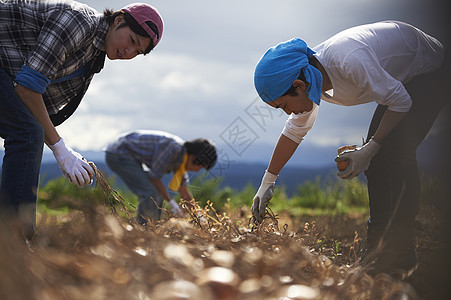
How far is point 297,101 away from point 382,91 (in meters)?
0.39

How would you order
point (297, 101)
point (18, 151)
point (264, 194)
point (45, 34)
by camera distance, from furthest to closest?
point (264, 194) → point (297, 101) → point (45, 34) → point (18, 151)

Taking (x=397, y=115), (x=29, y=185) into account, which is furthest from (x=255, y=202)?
(x=29, y=185)

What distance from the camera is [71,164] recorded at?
1.73 m

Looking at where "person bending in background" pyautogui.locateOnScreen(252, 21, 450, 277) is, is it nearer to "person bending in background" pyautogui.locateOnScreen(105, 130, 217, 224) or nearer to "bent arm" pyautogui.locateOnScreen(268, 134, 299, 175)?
"bent arm" pyautogui.locateOnScreen(268, 134, 299, 175)

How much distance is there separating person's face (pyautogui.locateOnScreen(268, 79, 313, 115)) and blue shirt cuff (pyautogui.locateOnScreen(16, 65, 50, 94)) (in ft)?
3.51

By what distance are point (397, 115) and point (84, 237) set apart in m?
1.51

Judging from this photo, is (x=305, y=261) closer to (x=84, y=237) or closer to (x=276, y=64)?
(x=84, y=237)

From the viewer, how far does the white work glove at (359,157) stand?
1869 millimetres

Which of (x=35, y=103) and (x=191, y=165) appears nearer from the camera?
(x=35, y=103)

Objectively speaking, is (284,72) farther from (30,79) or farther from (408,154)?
(30,79)

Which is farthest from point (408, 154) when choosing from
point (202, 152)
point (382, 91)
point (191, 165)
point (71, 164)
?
point (191, 165)

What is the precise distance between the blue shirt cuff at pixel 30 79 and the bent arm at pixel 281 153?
1.27m

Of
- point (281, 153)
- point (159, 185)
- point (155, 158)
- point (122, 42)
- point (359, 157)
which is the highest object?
point (122, 42)

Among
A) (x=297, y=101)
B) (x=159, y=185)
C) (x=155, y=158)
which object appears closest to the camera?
(x=297, y=101)
